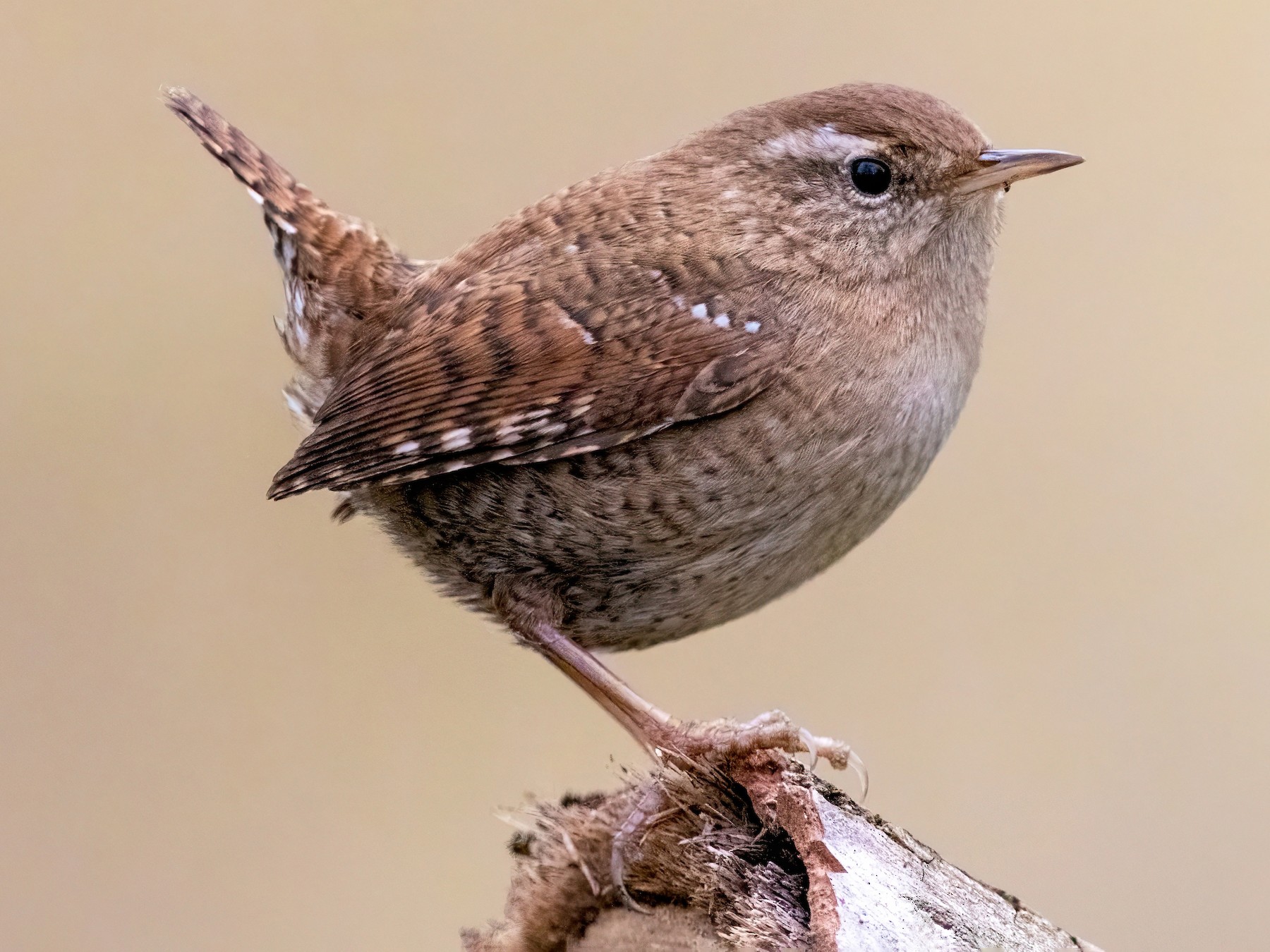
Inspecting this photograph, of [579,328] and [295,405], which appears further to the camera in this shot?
[295,405]

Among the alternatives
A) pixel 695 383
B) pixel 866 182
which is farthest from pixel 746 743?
pixel 866 182

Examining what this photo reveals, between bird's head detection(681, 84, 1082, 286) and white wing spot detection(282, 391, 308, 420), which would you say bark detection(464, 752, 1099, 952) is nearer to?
bird's head detection(681, 84, 1082, 286)

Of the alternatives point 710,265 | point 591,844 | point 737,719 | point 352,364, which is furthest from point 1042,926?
point 352,364

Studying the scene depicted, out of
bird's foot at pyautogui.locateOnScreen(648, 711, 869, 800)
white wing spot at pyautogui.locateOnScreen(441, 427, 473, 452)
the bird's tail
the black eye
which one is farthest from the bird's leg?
the black eye

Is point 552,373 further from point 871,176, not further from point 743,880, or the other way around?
point 743,880

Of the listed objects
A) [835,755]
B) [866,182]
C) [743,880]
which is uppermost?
[866,182]

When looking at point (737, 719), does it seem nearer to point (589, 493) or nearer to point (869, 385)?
point (589, 493)

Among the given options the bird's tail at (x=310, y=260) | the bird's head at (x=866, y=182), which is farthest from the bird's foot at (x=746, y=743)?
the bird's tail at (x=310, y=260)
